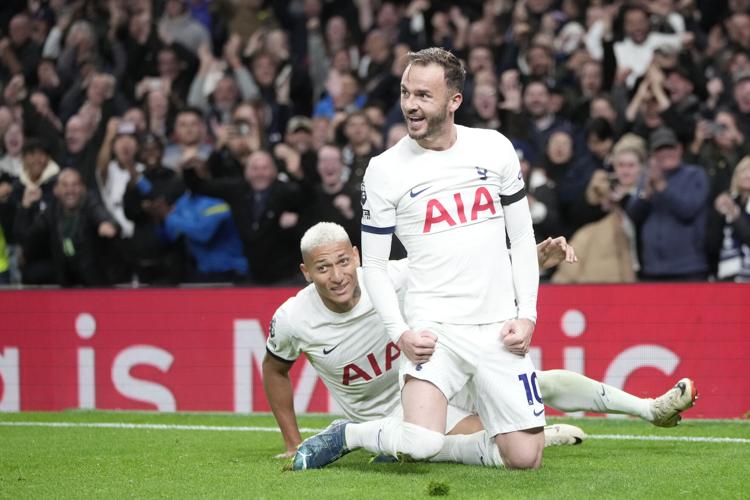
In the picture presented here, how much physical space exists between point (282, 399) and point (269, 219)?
4606 millimetres

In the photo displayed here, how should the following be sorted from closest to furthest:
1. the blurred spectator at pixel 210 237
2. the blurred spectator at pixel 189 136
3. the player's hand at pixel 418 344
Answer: the player's hand at pixel 418 344, the blurred spectator at pixel 210 237, the blurred spectator at pixel 189 136

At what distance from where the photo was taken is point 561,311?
10.3 meters

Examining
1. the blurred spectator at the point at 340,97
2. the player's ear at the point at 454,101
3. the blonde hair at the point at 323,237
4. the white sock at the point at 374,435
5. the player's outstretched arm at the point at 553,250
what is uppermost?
the blurred spectator at the point at 340,97

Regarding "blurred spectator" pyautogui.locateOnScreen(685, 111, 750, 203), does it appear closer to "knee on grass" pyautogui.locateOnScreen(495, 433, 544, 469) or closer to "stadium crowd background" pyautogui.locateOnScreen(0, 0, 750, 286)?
"stadium crowd background" pyautogui.locateOnScreen(0, 0, 750, 286)

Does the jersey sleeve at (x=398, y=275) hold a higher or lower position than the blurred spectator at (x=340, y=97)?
lower

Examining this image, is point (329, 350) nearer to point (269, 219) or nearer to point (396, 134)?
point (269, 219)

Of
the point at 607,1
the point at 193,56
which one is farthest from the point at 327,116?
the point at 607,1

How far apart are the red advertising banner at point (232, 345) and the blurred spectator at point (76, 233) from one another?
121 cm

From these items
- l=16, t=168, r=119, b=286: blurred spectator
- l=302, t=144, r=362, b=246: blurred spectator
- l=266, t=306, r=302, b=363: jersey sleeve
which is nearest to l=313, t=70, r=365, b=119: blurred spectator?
l=302, t=144, r=362, b=246: blurred spectator

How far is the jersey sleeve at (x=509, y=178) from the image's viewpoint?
657 centimetres

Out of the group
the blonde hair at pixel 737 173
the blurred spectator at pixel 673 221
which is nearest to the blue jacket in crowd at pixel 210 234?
the blurred spectator at pixel 673 221

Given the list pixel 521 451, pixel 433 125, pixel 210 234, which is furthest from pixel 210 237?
pixel 521 451

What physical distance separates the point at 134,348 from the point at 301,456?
4.82 m

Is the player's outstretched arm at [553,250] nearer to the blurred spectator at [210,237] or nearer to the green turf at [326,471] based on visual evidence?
the green turf at [326,471]
